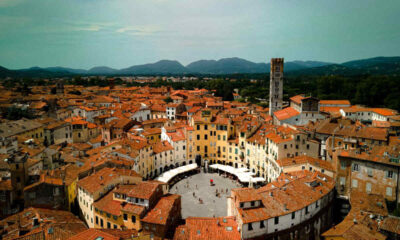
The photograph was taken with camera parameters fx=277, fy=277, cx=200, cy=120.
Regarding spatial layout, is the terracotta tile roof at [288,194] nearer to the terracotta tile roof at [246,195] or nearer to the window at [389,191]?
the terracotta tile roof at [246,195]

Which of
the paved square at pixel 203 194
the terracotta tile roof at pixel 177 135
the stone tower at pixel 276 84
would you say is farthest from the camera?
the stone tower at pixel 276 84

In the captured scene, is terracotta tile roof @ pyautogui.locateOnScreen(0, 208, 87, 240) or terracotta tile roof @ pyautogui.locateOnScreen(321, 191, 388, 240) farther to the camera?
terracotta tile roof @ pyautogui.locateOnScreen(321, 191, 388, 240)

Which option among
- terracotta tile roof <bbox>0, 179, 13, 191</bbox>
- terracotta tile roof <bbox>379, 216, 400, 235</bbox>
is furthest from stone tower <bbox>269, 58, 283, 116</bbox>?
terracotta tile roof <bbox>0, 179, 13, 191</bbox>

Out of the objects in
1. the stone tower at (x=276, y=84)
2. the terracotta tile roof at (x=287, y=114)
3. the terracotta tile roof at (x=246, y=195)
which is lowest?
the terracotta tile roof at (x=246, y=195)

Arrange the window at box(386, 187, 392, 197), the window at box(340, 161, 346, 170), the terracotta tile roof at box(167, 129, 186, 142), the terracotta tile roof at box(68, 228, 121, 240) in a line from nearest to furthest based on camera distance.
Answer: the terracotta tile roof at box(68, 228, 121, 240) < the window at box(386, 187, 392, 197) < the window at box(340, 161, 346, 170) < the terracotta tile roof at box(167, 129, 186, 142)

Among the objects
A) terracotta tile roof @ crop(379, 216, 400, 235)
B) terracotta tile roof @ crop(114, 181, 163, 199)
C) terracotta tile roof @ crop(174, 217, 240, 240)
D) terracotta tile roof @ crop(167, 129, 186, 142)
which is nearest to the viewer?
terracotta tile roof @ crop(379, 216, 400, 235)

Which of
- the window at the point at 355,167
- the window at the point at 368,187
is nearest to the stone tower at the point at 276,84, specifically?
the window at the point at 355,167

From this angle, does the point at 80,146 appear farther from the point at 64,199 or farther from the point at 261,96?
the point at 261,96

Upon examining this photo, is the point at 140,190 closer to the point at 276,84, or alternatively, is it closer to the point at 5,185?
the point at 5,185

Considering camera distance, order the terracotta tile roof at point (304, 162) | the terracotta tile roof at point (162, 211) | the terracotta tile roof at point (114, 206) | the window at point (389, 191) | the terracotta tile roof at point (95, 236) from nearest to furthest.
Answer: the terracotta tile roof at point (95, 236) → the terracotta tile roof at point (162, 211) → the terracotta tile roof at point (114, 206) → the window at point (389, 191) → the terracotta tile roof at point (304, 162)

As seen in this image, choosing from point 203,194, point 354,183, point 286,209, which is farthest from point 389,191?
point 203,194

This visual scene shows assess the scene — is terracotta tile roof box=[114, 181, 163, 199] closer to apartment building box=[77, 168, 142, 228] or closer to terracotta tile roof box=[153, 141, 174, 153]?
apartment building box=[77, 168, 142, 228]
